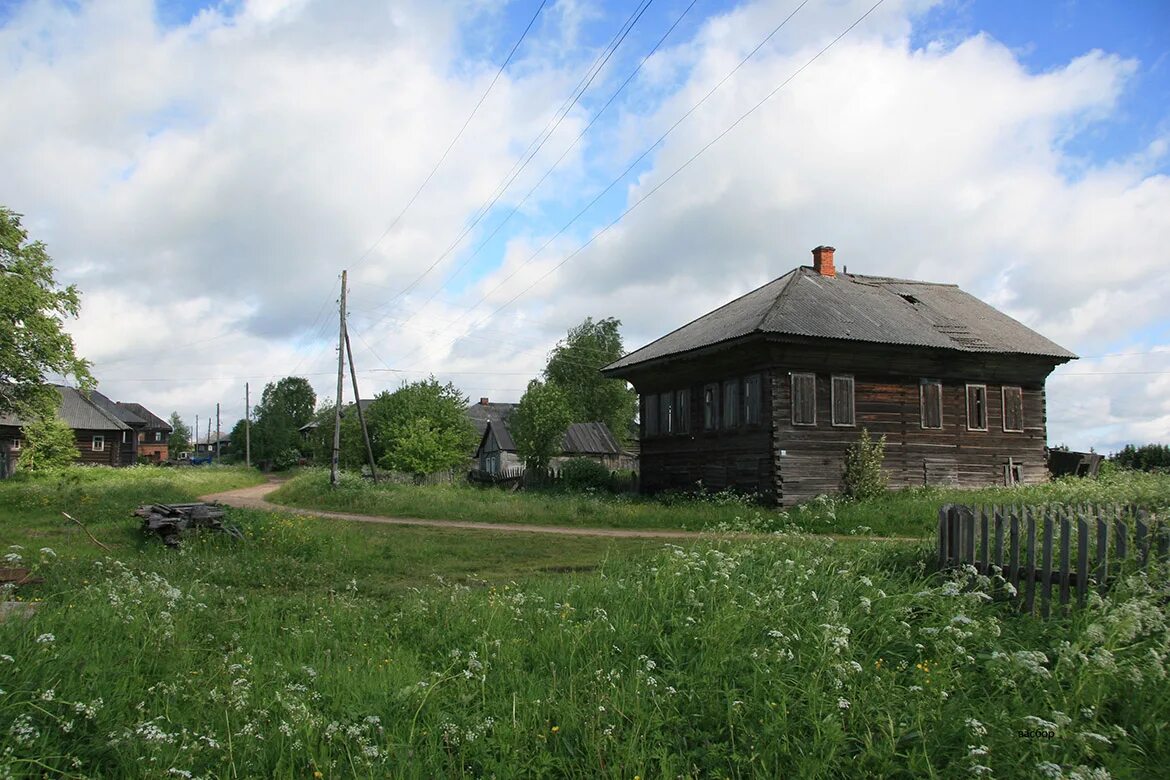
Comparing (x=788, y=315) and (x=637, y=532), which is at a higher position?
(x=788, y=315)

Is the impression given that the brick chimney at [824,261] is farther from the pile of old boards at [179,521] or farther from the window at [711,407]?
the pile of old boards at [179,521]

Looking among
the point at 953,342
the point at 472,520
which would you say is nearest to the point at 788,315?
the point at 953,342

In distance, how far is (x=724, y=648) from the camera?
545 cm

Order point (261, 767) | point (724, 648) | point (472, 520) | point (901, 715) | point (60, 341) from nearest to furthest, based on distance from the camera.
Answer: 1. point (261, 767)
2. point (901, 715)
3. point (724, 648)
4. point (472, 520)
5. point (60, 341)

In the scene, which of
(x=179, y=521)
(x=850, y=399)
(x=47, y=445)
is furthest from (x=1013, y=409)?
(x=47, y=445)

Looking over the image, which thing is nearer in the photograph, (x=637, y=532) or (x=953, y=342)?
(x=637, y=532)

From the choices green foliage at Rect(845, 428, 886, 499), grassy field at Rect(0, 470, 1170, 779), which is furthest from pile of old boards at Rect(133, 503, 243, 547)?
green foliage at Rect(845, 428, 886, 499)

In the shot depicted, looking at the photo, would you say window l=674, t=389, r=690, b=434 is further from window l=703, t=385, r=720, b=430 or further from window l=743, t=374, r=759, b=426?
window l=743, t=374, r=759, b=426

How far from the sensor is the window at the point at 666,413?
27.8 metres

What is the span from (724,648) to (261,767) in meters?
2.80

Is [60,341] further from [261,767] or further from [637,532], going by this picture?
[261,767]

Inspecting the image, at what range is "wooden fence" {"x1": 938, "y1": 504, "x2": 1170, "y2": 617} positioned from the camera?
22.2 ft

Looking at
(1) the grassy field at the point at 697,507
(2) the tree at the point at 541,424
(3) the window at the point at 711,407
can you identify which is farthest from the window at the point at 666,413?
(2) the tree at the point at 541,424

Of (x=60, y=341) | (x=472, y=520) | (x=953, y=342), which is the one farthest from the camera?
(x=60, y=341)
